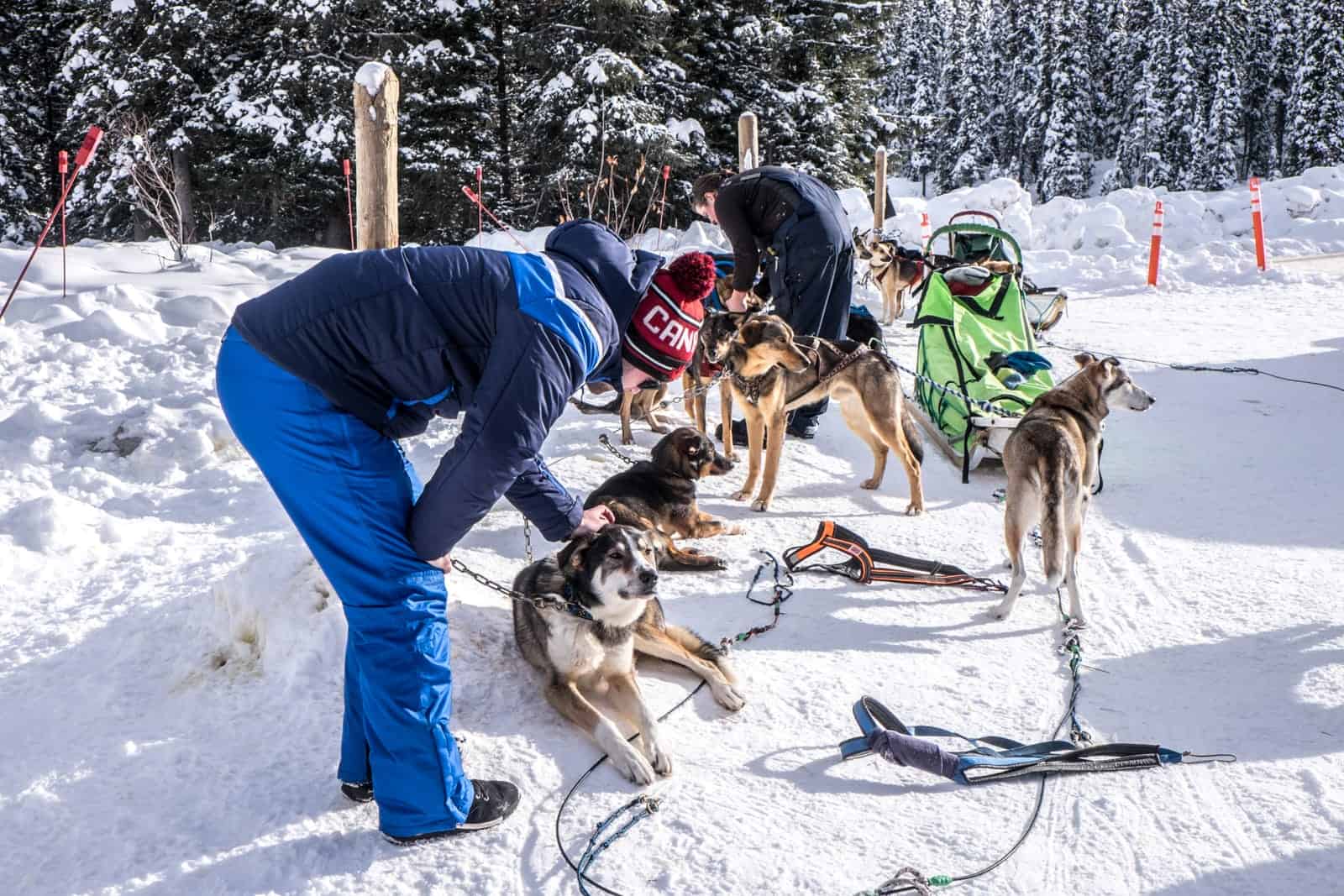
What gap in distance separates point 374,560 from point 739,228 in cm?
469

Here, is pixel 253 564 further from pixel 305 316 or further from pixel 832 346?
pixel 832 346

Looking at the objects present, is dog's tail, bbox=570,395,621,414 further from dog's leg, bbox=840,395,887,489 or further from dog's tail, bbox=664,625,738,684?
dog's tail, bbox=664,625,738,684

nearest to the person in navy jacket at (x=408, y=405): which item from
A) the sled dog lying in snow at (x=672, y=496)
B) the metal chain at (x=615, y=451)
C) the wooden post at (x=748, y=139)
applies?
the sled dog lying in snow at (x=672, y=496)

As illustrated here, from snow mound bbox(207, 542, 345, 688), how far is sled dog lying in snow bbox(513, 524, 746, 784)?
2.36 ft

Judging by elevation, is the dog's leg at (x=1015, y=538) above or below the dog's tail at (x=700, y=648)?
above

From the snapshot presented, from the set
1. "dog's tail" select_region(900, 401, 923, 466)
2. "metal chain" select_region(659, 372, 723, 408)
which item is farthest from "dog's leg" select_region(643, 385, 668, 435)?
"dog's tail" select_region(900, 401, 923, 466)

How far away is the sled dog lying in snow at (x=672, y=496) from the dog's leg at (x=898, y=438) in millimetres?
1100

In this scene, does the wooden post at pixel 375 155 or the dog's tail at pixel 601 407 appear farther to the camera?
the dog's tail at pixel 601 407

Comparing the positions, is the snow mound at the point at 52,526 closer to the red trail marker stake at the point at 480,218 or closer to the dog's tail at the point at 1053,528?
the red trail marker stake at the point at 480,218

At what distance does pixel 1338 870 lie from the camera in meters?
2.29

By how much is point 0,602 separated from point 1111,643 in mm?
4611

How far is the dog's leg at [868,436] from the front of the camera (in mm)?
5828

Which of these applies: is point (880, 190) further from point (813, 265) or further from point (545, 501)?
point (545, 501)

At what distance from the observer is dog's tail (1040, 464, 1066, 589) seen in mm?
3826
